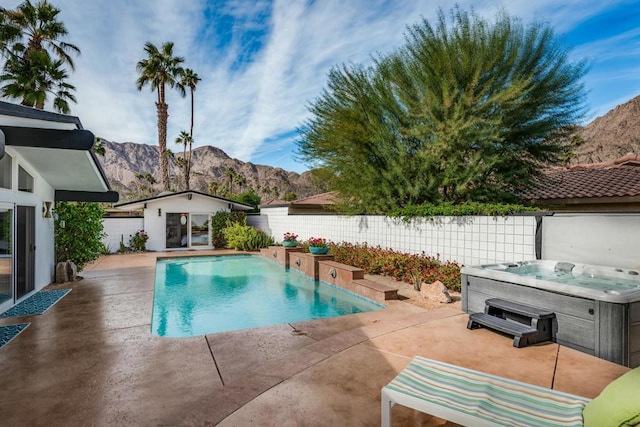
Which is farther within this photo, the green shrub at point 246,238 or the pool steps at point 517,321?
the green shrub at point 246,238

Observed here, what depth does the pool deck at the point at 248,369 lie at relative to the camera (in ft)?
9.23

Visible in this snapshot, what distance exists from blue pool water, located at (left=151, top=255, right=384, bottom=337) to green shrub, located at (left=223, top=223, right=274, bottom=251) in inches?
157

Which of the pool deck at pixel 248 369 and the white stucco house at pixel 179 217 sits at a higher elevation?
the white stucco house at pixel 179 217

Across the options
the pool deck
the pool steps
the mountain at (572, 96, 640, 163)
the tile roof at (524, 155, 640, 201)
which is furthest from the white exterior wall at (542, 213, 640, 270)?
the mountain at (572, 96, 640, 163)

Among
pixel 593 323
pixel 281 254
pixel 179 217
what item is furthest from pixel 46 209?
pixel 593 323

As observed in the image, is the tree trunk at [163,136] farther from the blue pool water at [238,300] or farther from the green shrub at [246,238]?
the blue pool water at [238,300]

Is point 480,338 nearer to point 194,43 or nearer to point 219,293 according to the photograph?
point 219,293

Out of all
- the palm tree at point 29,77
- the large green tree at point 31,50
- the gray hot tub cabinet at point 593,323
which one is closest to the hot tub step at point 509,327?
the gray hot tub cabinet at point 593,323

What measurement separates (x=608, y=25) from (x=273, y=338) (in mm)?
18166

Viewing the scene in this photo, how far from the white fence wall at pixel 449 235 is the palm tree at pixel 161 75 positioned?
14903 mm

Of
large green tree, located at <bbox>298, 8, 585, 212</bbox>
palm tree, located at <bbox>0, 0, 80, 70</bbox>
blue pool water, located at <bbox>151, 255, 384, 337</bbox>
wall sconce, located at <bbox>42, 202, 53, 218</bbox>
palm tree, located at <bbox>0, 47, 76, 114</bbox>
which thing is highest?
palm tree, located at <bbox>0, 0, 80, 70</bbox>

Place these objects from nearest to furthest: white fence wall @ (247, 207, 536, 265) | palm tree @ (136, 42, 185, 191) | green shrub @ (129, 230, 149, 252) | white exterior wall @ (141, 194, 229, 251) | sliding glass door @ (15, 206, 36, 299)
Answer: white fence wall @ (247, 207, 536, 265), sliding glass door @ (15, 206, 36, 299), green shrub @ (129, 230, 149, 252), white exterior wall @ (141, 194, 229, 251), palm tree @ (136, 42, 185, 191)

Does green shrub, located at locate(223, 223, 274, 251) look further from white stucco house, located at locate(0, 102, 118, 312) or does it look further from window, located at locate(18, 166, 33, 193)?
window, located at locate(18, 166, 33, 193)

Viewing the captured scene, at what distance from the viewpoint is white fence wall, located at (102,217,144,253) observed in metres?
16.0
